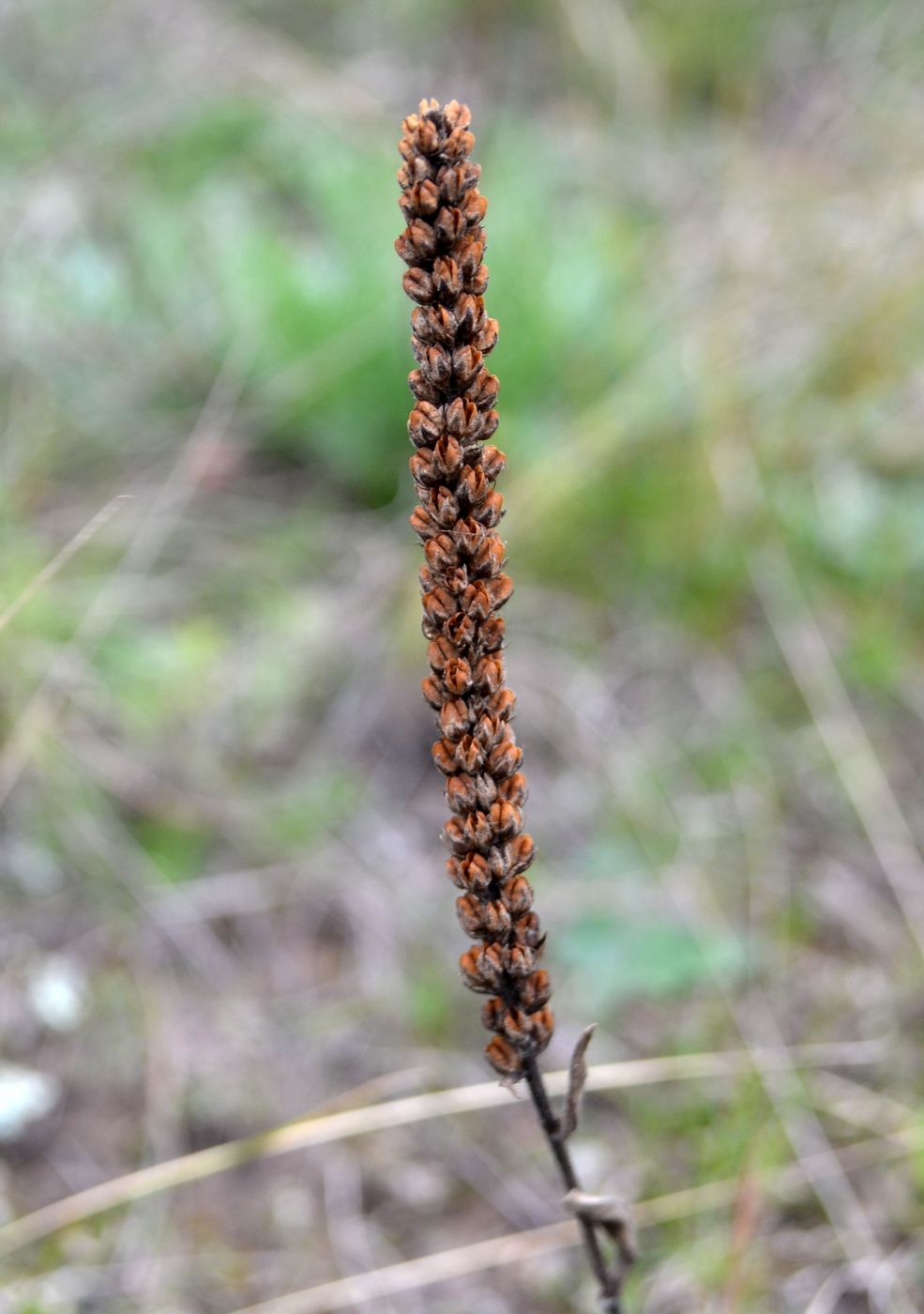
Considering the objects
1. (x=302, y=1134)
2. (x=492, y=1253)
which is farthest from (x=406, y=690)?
(x=492, y=1253)

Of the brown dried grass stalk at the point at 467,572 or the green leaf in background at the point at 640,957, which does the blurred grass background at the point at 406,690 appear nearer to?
the green leaf in background at the point at 640,957

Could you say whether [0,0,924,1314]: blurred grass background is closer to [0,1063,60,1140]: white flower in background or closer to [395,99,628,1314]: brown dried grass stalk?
[0,1063,60,1140]: white flower in background

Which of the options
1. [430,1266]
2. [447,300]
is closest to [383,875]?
[430,1266]

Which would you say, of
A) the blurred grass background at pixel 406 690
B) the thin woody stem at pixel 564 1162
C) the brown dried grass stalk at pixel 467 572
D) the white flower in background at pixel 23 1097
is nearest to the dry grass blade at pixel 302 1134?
the blurred grass background at pixel 406 690

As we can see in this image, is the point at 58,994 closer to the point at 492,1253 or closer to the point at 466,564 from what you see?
the point at 492,1253

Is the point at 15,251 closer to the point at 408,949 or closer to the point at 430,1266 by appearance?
the point at 408,949
